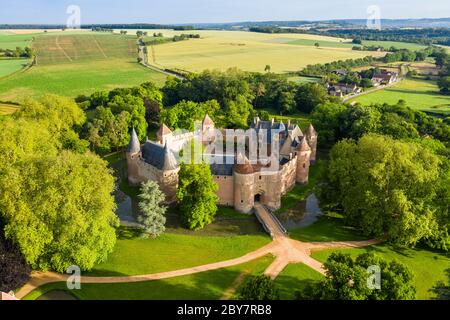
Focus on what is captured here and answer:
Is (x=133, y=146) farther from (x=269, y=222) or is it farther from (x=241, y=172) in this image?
(x=269, y=222)

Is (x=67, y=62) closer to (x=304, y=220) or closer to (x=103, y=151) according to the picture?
(x=103, y=151)

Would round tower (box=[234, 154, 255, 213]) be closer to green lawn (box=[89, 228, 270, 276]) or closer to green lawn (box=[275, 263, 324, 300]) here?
green lawn (box=[89, 228, 270, 276])

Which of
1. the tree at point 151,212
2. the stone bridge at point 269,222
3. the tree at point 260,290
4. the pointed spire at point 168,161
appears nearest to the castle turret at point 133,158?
the pointed spire at point 168,161

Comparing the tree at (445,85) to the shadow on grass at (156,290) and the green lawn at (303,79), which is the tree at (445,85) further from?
the shadow on grass at (156,290)

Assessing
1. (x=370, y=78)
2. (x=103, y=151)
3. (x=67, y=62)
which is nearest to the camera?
(x=103, y=151)

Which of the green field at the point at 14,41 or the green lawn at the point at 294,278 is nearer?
the green lawn at the point at 294,278
